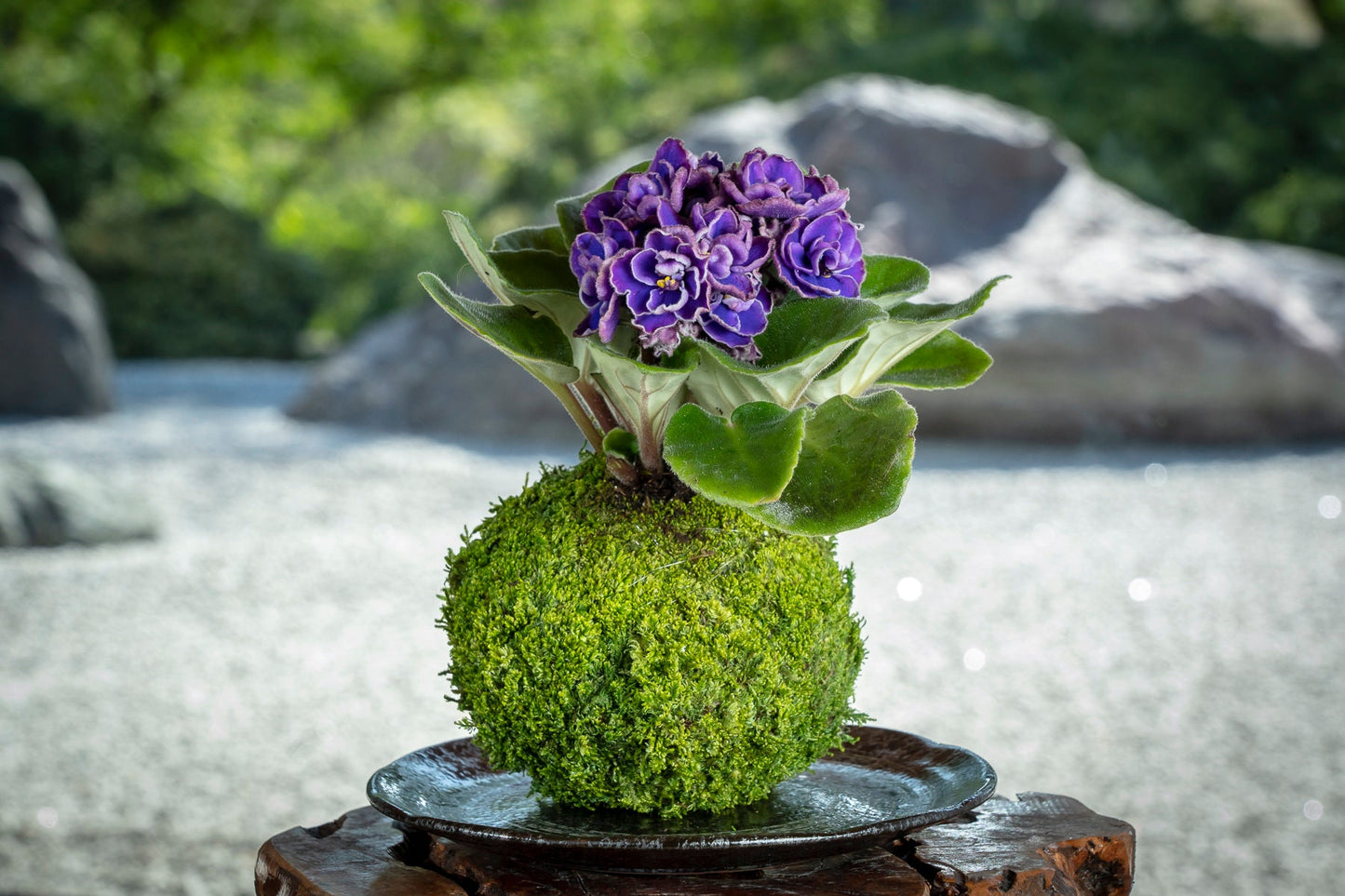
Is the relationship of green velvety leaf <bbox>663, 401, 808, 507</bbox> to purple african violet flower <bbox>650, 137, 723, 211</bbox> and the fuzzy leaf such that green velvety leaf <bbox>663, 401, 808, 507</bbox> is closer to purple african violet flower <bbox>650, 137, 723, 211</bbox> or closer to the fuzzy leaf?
the fuzzy leaf

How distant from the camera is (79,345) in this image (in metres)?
8.00

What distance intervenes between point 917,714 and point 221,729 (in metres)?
1.88

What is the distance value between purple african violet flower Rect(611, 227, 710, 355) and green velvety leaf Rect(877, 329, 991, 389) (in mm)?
293

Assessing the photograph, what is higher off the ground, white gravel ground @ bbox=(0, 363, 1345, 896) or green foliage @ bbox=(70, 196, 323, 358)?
green foliage @ bbox=(70, 196, 323, 358)

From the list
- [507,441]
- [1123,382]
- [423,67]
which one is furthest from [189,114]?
[1123,382]

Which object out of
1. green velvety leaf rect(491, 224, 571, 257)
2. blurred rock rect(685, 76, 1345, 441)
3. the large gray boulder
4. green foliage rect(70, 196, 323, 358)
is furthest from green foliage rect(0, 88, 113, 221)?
green velvety leaf rect(491, 224, 571, 257)

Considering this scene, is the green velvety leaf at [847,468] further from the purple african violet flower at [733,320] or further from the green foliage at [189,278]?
the green foliage at [189,278]

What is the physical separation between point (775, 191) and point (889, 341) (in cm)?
18

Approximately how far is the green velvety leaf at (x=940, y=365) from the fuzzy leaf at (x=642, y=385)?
9.7 inches

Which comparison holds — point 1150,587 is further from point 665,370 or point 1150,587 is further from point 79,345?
point 79,345

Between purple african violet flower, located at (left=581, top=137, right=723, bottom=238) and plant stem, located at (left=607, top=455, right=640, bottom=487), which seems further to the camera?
plant stem, located at (left=607, top=455, right=640, bottom=487)

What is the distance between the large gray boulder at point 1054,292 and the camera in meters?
6.59

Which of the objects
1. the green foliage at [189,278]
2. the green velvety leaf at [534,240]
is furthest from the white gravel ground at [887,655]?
the green foliage at [189,278]

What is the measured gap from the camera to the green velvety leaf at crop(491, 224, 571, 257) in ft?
4.09
